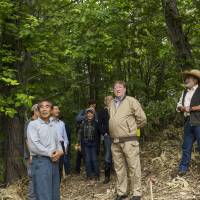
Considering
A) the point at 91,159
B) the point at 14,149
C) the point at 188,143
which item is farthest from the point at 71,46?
Result: the point at 188,143

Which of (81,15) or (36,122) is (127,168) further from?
(81,15)

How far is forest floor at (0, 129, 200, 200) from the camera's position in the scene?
790 centimetres

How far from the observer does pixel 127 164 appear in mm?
8023

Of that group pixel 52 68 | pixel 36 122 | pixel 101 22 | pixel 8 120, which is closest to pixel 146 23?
pixel 101 22

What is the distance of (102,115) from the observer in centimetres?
985

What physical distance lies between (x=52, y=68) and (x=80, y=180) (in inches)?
117

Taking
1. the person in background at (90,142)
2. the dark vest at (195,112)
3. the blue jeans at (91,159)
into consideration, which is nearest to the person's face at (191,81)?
the dark vest at (195,112)

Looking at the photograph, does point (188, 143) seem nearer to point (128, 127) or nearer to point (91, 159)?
point (128, 127)

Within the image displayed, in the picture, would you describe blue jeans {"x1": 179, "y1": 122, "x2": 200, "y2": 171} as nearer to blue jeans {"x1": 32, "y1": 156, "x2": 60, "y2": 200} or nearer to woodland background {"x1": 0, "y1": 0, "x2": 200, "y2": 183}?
woodland background {"x1": 0, "y1": 0, "x2": 200, "y2": 183}

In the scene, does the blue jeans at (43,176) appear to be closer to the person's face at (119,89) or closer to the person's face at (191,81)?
the person's face at (119,89)

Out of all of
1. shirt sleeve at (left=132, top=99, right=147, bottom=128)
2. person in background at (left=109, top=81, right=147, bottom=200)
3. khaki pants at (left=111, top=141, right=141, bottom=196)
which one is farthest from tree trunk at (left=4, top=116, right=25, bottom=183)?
shirt sleeve at (left=132, top=99, right=147, bottom=128)

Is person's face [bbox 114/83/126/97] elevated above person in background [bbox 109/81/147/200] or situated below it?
above

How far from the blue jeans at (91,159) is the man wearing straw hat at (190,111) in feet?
8.42

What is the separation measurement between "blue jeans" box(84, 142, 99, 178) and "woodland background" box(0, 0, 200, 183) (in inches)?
55.2
